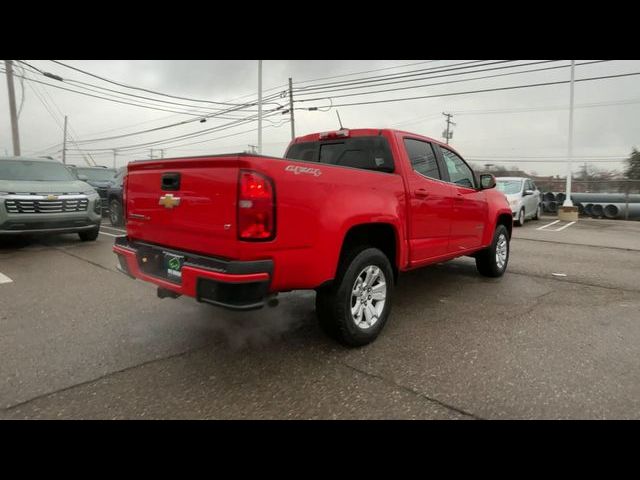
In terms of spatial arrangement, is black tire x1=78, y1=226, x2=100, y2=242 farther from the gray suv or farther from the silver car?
the silver car

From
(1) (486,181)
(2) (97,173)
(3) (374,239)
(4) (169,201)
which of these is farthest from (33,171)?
(2) (97,173)

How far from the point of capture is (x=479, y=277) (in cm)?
617

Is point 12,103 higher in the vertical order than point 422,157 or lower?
higher

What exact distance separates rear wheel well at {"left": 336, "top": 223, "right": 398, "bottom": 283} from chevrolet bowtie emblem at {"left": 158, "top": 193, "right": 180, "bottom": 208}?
1.31m

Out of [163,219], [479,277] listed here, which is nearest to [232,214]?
[163,219]

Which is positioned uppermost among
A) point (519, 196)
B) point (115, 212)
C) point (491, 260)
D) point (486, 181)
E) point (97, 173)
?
point (97, 173)

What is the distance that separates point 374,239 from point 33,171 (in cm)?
808

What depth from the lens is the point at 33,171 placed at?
8430mm

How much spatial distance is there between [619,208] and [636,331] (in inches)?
673

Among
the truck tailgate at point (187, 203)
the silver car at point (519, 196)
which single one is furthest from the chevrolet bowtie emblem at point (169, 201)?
the silver car at point (519, 196)

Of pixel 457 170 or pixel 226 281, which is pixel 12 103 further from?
pixel 226 281

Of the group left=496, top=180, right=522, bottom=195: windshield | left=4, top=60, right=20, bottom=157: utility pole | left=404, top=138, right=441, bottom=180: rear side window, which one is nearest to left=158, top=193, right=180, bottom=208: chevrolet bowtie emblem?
left=404, top=138, right=441, bottom=180: rear side window

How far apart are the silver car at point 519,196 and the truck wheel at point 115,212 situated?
12228 millimetres

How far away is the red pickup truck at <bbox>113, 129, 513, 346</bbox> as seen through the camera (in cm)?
260
